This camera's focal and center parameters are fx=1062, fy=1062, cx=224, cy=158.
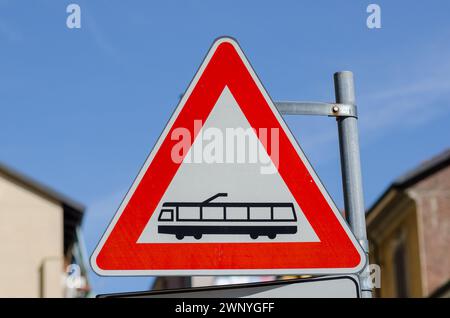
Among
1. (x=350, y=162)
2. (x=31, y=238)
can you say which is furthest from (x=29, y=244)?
(x=350, y=162)

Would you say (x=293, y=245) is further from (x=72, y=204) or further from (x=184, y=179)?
(x=72, y=204)

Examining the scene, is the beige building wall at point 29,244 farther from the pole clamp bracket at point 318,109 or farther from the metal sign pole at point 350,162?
the metal sign pole at point 350,162

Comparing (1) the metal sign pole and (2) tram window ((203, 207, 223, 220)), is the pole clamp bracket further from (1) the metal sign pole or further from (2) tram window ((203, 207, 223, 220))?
(2) tram window ((203, 207, 223, 220))

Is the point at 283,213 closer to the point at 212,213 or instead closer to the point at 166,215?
the point at 212,213

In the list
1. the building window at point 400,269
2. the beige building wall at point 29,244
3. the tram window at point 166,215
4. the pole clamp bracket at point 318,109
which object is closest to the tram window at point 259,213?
the tram window at point 166,215

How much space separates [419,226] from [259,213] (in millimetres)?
29185

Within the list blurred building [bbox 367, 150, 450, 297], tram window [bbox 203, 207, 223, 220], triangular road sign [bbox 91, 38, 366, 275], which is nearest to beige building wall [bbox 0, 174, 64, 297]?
blurred building [bbox 367, 150, 450, 297]

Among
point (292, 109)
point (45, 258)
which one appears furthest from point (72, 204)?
point (292, 109)

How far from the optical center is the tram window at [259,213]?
4.54 meters

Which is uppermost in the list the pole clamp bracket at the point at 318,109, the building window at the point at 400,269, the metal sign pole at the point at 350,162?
the building window at the point at 400,269
